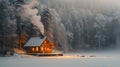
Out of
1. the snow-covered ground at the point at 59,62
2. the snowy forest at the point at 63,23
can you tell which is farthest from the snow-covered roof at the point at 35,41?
the snow-covered ground at the point at 59,62

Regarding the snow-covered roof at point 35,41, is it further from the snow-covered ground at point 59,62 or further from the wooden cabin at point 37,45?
the snow-covered ground at point 59,62

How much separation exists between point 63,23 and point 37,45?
111 ft

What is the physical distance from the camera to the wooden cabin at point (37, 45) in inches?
3593

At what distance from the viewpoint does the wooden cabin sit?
91.2m

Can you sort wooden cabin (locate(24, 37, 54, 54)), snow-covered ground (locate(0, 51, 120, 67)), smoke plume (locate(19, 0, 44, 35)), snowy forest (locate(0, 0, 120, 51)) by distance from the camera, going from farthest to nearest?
smoke plume (locate(19, 0, 44, 35)) < snowy forest (locate(0, 0, 120, 51)) < wooden cabin (locate(24, 37, 54, 54)) < snow-covered ground (locate(0, 51, 120, 67))

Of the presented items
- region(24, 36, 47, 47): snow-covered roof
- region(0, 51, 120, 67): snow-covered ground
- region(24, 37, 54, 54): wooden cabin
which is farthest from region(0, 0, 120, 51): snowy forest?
region(0, 51, 120, 67): snow-covered ground

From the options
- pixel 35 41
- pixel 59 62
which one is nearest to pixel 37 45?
pixel 35 41

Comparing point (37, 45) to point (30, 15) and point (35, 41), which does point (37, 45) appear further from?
point (30, 15)

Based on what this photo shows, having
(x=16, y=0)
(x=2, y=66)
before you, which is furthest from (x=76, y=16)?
(x=2, y=66)

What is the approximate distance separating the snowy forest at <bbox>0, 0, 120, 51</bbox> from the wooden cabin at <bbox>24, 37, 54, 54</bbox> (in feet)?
7.88

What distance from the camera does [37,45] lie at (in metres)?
91.2

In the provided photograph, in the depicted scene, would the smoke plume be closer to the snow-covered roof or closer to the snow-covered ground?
the snow-covered roof

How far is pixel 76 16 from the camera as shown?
133375 mm

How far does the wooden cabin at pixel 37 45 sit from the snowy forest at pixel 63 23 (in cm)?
240
